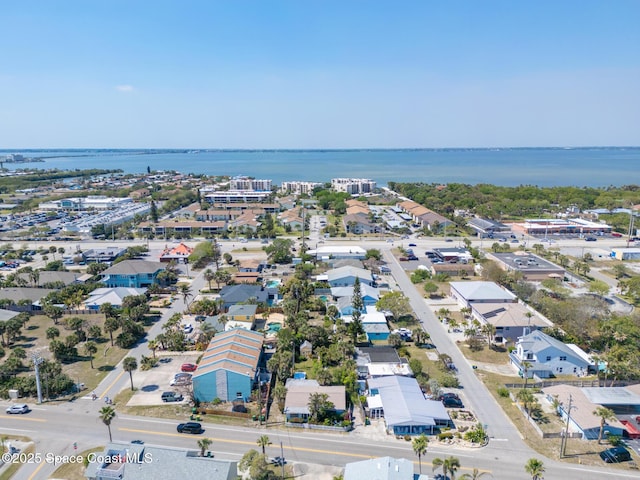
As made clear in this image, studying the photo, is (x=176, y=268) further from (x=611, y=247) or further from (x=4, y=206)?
(x=4, y=206)

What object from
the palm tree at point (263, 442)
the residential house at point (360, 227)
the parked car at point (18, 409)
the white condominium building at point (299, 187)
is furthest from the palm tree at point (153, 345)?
the white condominium building at point (299, 187)

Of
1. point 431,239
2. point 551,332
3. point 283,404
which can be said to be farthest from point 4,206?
point 551,332

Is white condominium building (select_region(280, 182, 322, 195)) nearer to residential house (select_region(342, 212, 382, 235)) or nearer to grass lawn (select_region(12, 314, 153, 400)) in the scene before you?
residential house (select_region(342, 212, 382, 235))

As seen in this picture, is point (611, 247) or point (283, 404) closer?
point (283, 404)

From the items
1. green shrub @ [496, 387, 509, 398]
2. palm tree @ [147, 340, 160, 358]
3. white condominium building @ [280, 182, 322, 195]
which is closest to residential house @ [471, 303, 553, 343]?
green shrub @ [496, 387, 509, 398]

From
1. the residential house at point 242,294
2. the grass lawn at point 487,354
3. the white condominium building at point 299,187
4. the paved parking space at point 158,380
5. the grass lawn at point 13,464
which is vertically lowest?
the grass lawn at point 13,464

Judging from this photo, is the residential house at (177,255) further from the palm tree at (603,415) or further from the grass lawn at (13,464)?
the palm tree at (603,415)

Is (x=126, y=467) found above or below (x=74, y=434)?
above
